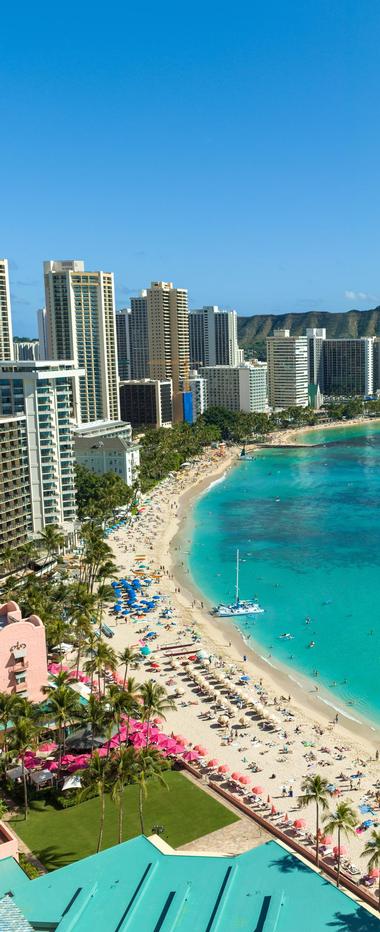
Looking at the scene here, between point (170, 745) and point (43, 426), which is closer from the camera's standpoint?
point (170, 745)

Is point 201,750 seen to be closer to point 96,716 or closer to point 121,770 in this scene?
point 96,716

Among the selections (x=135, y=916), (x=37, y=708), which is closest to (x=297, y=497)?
(x=37, y=708)

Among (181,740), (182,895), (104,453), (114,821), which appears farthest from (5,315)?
(182,895)

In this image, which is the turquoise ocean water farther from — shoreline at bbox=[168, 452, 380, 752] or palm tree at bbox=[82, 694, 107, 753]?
palm tree at bbox=[82, 694, 107, 753]

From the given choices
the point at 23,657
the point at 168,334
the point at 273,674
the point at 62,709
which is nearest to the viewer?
the point at 62,709

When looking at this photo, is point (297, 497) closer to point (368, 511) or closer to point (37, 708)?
point (368, 511)

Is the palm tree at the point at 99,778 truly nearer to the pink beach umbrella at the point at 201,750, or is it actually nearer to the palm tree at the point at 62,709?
the palm tree at the point at 62,709
